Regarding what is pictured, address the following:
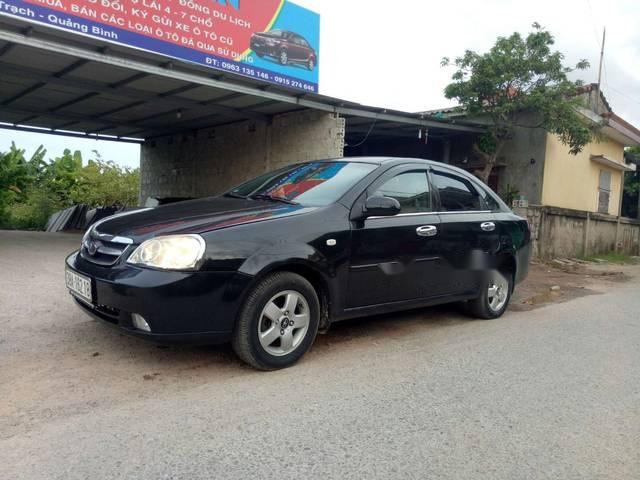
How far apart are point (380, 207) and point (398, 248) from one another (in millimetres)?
501

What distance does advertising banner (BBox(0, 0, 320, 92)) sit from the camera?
8.26 meters

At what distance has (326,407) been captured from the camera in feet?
10.4

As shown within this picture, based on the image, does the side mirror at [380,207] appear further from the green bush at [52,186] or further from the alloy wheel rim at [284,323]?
the green bush at [52,186]

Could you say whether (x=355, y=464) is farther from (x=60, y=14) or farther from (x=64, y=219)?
(x=64, y=219)

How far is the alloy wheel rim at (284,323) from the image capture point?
3617mm

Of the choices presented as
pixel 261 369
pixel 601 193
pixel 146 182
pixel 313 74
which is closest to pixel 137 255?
pixel 261 369

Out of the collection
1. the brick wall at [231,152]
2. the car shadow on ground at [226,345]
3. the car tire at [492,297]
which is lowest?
the car shadow on ground at [226,345]

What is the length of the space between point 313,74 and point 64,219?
1195 cm

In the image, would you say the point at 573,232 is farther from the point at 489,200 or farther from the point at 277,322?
the point at 277,322

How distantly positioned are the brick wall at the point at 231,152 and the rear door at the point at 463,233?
6553 millimetres

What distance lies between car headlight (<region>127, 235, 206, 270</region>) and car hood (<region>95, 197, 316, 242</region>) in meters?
0.08

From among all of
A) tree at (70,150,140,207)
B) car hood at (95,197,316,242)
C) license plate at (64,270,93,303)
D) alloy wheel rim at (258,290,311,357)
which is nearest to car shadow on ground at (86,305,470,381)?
alloy wheel rim at (258,290,311,357)

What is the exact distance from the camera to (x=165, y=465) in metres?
2.46

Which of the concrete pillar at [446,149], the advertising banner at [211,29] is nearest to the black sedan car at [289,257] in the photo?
the advertising banner at [211,29]
